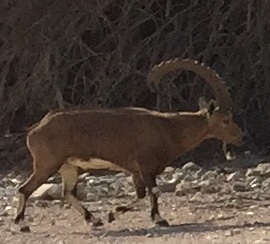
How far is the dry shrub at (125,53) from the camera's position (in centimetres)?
1502

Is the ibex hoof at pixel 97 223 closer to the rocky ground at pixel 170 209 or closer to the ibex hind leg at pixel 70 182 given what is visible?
the rocky ground at pixel 170 209

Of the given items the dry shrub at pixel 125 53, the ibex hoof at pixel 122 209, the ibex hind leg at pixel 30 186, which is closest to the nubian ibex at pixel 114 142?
the ibex hind leg at pixel 30 186

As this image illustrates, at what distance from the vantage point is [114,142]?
9453 mm

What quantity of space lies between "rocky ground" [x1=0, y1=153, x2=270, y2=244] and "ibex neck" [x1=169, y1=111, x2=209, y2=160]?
0.59m

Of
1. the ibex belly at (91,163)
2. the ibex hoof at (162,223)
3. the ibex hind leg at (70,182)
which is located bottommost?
the ibex hoof at (162,223)

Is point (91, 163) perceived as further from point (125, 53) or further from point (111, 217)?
point (125, 53)

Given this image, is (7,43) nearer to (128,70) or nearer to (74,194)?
(128,70)

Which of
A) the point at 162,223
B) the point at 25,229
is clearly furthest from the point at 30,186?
the point at 162,223

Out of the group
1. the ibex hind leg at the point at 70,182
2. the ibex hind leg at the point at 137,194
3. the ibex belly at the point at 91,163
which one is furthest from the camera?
the ibex hind leg at the point at 70,182

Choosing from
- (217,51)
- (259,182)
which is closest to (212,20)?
(217,51)

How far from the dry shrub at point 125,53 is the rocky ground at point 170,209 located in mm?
1975

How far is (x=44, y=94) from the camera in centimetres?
1571

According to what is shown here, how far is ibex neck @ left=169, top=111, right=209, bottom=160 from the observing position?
962cm

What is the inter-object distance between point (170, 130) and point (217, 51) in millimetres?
5662
